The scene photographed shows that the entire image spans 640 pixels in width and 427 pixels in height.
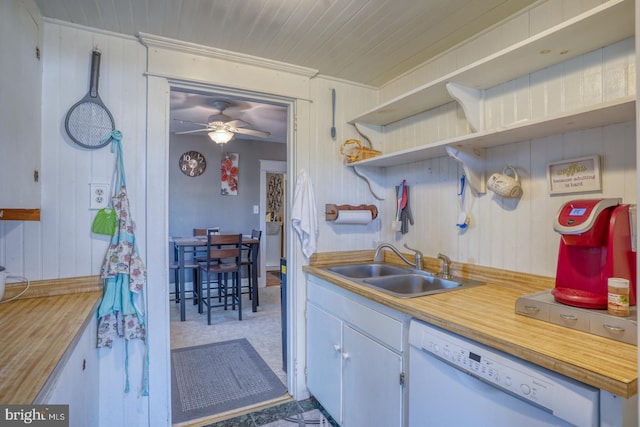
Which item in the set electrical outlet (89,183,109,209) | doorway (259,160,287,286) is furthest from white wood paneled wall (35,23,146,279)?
doorway (259,160,287,286)

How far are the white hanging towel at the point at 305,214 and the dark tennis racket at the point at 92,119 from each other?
3.44 ft

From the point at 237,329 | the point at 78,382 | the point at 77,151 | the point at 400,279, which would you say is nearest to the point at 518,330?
the point at 400,279

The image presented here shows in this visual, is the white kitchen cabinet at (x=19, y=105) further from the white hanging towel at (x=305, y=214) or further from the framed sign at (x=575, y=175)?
the framed sign at (x=575, y=175)

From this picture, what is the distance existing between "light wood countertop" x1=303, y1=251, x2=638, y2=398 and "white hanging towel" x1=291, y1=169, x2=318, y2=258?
46 cm

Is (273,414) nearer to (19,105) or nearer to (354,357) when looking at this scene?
(354,357)

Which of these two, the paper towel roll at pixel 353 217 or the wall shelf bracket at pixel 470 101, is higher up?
the wall shelf bracket at pixel 470 101

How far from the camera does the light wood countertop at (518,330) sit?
0.75 metres

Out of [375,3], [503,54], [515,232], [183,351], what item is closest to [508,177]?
[515,232]

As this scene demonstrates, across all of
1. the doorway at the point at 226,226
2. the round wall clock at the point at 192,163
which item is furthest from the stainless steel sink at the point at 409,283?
the round wall clock at the point at 192,163

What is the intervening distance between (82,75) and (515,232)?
221 centimetres

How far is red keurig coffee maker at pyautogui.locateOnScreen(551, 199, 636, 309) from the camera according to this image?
998 mm

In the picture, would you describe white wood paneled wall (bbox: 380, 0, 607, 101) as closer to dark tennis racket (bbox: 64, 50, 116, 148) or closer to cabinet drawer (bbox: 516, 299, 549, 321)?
cabinet drawer (bbox: 516, 299, 549, 321)

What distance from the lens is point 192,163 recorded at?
4758mm

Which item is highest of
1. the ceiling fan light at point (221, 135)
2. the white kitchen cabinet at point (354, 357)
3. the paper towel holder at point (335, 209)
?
the ceiling fan light at point (221, 135)
